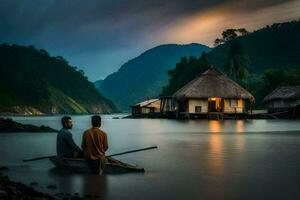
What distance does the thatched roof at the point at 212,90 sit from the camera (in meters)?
73.1

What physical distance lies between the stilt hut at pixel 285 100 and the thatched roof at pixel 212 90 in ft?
19.2

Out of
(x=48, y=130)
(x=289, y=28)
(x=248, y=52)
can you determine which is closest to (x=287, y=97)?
(x=48, y=130)

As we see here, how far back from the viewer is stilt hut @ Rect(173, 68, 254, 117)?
241ft

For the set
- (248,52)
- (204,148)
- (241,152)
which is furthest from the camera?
(248,52)

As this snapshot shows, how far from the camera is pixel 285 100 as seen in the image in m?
77.4

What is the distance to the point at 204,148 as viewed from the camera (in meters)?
25.2

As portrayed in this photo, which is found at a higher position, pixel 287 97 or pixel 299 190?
pixel 287 97

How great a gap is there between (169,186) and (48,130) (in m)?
31.1

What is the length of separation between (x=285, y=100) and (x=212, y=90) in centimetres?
1251

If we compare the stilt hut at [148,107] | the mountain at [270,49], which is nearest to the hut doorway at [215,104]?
the stilt hut at [148,107]

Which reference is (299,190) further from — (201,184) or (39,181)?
(39,181)

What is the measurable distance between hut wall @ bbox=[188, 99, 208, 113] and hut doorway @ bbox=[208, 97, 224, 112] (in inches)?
36.7

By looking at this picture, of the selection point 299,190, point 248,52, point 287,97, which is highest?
point 248,52

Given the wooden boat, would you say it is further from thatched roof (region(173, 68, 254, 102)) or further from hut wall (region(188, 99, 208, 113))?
hut wall (region(188, 99, 208, 113))
